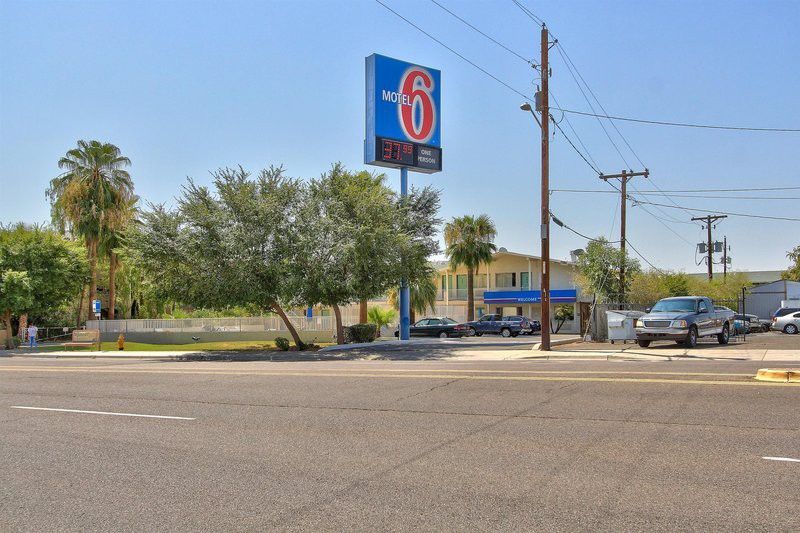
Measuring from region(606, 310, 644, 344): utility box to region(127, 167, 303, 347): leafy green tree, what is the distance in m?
13.3

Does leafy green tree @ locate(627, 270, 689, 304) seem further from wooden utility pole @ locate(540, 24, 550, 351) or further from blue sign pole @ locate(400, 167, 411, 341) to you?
wooden utility pole @ locate(540, 24, 550, 351)

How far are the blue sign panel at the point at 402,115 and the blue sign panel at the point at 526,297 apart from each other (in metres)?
21.6

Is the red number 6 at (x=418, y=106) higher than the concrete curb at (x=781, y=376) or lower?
higher

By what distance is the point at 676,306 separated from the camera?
23875 millimetres

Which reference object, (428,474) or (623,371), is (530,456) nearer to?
(428,474)

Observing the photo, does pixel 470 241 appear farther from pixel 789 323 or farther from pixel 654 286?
pixel 789 323

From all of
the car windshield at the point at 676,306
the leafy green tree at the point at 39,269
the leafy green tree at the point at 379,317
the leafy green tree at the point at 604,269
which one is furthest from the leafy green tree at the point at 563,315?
the leafy green tree at the point at 39,269

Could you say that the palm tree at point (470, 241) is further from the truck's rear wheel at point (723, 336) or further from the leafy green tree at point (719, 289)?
the truck's rear wheel at point (723, 336)

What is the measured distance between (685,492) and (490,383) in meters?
7.31

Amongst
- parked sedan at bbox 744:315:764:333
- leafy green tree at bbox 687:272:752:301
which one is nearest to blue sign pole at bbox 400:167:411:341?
parked sedan at bbox 744:315:764:333

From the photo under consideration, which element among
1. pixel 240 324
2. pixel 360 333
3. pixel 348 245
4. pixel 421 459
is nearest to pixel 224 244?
pixel 348 245

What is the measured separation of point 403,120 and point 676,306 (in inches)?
714

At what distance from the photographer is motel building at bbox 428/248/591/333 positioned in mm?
57875

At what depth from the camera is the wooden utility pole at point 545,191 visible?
26078 millimetres
